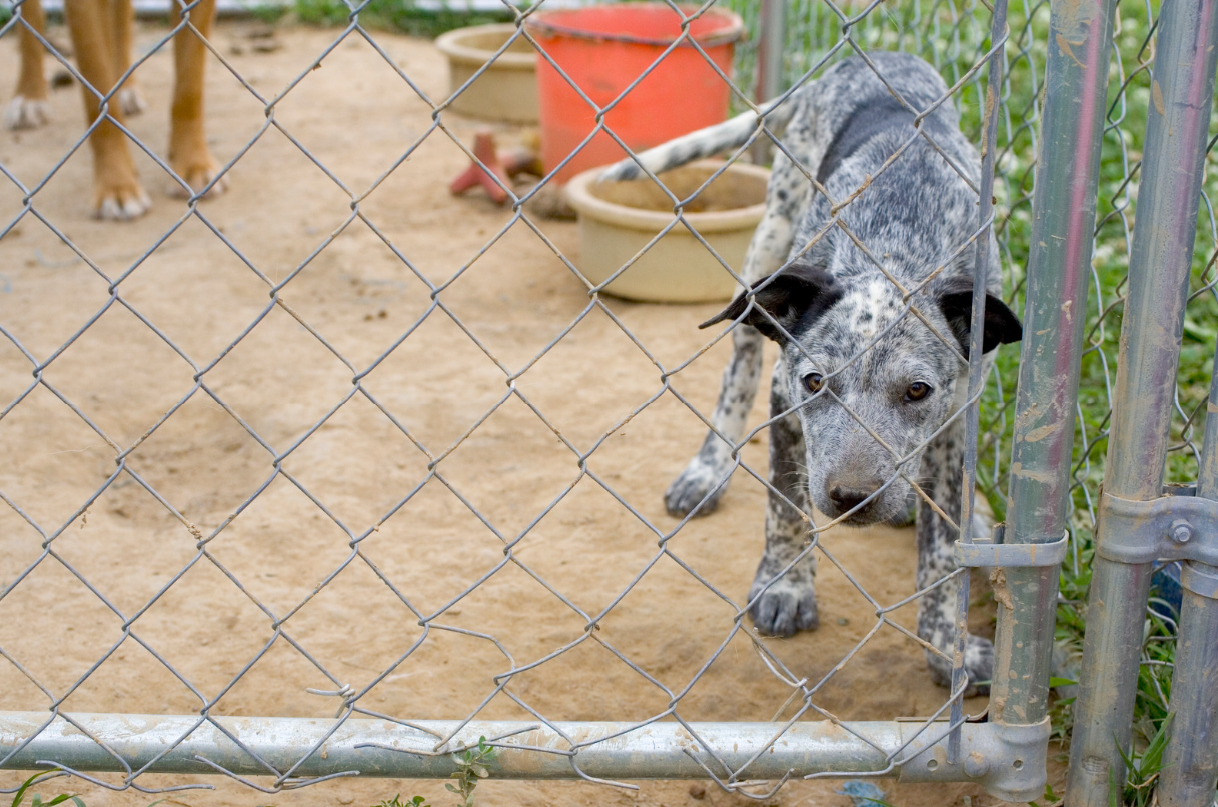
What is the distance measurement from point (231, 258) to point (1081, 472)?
398cm

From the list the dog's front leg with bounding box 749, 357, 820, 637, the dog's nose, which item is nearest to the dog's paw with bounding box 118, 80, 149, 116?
the dog's front leg with bounding box 749, 357, 820, 637

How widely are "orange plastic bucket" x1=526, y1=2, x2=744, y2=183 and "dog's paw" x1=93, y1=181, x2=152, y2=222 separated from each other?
7.13 ft

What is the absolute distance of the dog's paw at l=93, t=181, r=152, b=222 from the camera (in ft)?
18.0

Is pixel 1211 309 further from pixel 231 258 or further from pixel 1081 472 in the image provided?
pixel 231 258

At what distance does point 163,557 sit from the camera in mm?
3092

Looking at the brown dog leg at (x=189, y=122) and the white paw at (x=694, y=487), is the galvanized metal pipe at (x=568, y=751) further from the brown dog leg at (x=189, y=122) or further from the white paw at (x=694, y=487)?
the brown dog leg at (x=189, y=122)

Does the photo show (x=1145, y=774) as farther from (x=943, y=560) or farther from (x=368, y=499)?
(x=368, y=499)

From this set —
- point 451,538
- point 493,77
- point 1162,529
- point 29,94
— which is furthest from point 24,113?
point 1162,529

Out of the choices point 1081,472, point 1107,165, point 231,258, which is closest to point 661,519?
point 1081,472

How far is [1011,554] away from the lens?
1730 millimetres

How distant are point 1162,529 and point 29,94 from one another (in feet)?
23.4

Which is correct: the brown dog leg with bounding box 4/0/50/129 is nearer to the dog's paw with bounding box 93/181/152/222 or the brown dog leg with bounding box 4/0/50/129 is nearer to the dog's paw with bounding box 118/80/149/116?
the dog's paw with bounding box 118/80/149/116

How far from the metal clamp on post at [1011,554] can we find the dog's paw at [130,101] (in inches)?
266

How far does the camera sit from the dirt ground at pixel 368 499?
256 centimetres
